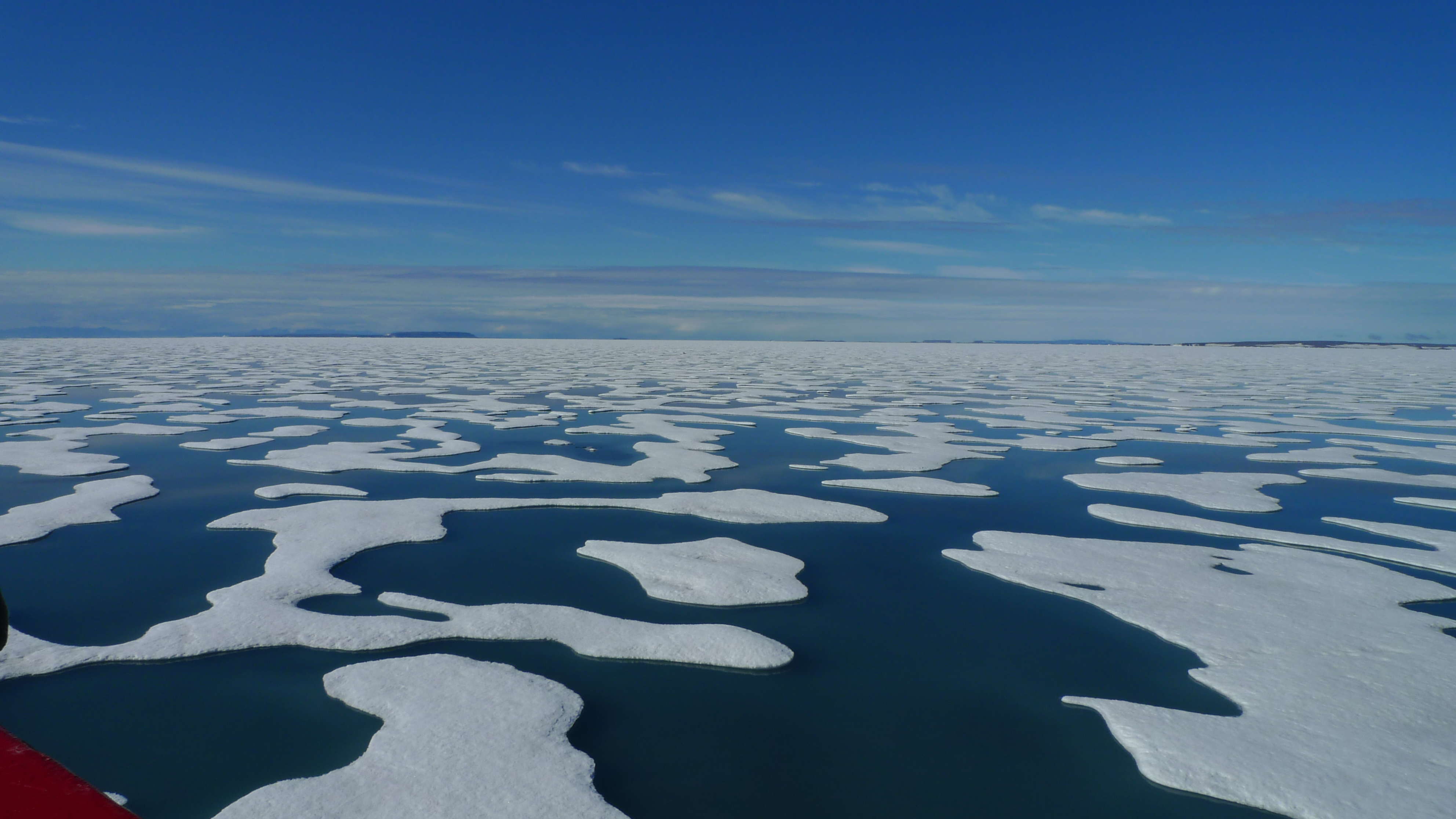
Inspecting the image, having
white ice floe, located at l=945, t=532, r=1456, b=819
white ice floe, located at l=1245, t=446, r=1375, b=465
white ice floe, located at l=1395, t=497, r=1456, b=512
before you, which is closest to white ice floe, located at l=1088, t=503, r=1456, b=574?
white ice floe, located at l=945, t=532, r=1456, b=819

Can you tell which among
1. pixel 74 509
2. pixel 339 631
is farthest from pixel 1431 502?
pixel 74 509

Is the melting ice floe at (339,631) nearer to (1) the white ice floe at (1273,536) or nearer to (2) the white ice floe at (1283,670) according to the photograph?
(2) the white ice floe at (1283,670)

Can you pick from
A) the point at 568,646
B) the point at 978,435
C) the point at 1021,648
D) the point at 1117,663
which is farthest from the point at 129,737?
the point at 978,435

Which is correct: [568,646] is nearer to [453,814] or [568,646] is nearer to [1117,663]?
[453,814]

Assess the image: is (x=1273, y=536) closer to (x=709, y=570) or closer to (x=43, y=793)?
(x=709, y=570)

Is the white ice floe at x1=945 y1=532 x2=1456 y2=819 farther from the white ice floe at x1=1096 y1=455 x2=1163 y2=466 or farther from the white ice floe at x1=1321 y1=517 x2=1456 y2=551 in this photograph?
the white ice floe at x1=1096 y1=455 x2=1163 y2=466

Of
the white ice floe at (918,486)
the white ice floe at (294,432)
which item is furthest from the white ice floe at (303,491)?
the white ice floe at (918,486)
